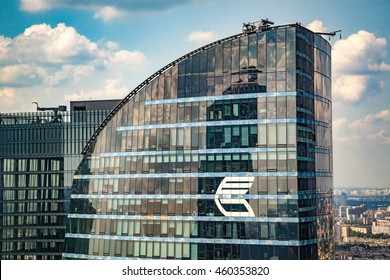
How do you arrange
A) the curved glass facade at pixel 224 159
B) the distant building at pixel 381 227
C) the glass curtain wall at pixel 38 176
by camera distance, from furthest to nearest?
1. the glass curtain wall at pixel 38 176
2. the distant building at pixel 381 227
3. the curved glass facade at pixel 224 159

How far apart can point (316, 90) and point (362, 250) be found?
82.3ft

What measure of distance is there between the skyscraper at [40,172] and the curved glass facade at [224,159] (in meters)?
51.7

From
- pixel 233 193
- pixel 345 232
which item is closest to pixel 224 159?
pixel 233 193

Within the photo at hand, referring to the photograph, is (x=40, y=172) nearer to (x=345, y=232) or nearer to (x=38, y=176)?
(x=38, y=176)

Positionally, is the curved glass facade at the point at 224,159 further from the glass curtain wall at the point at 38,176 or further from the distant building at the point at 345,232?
the glass curtain wall at the point at 38,176

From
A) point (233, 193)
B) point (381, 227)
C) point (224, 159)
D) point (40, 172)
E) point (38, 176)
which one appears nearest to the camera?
point (233, 193)

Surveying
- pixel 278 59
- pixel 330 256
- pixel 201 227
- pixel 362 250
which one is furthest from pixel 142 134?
pixel 362 250

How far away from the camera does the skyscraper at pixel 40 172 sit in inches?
5315

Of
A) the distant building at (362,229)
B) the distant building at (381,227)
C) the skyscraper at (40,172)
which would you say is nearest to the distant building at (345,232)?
the distant building at (362,229)

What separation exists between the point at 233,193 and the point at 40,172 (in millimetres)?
72460

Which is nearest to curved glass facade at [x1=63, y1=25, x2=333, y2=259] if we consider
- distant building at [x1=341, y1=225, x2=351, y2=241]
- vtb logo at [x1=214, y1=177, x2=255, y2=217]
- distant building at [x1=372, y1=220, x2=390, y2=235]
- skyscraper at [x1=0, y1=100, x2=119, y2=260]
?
vtb logo at [x1=214, y1=177, x2=255, y2=217]

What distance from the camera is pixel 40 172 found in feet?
450
